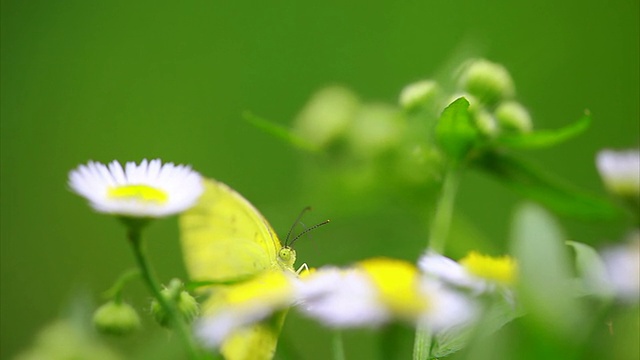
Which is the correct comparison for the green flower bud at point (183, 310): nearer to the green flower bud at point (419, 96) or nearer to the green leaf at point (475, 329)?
the green leaf at point (475, 329)

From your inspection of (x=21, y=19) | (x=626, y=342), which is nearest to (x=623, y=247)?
(x=626, y=342)

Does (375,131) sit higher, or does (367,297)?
(375,131)

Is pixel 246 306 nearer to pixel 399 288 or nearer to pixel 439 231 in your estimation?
pixel 399 288

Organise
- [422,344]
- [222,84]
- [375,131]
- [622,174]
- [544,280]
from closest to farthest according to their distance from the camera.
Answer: [544,280]
[422,344]
[622,174]
[375,131]
[222,84]

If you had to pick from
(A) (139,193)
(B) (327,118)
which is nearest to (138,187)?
(A) (139,193)

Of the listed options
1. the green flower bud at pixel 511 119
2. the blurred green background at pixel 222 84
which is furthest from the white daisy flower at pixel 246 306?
the blurred green background at pixel 222 84

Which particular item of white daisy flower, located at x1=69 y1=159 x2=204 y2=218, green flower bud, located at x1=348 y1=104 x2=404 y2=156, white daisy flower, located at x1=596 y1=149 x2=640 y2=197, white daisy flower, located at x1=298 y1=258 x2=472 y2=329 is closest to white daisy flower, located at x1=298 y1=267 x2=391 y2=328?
white daisy flower, located at x1=298 y1=258 x2=472 y2=329

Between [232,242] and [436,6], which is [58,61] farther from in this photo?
[232,242]

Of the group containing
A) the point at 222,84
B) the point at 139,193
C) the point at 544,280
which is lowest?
the point at 544,280
